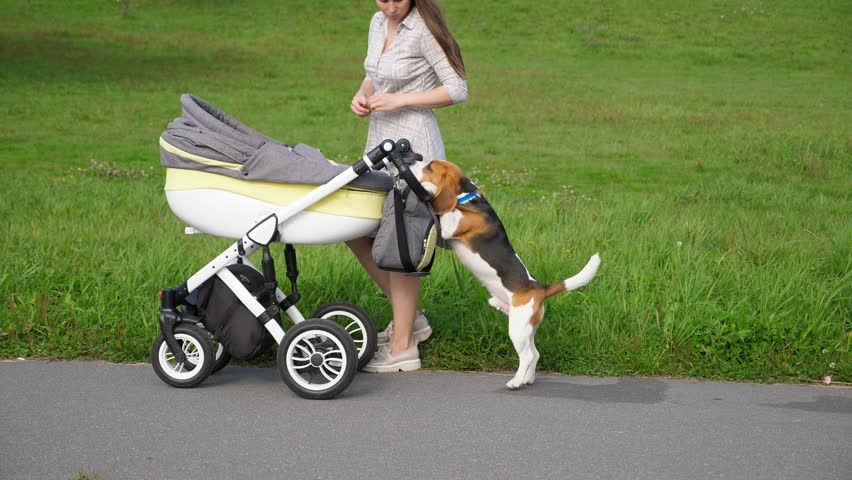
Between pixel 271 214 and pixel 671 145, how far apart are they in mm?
10280

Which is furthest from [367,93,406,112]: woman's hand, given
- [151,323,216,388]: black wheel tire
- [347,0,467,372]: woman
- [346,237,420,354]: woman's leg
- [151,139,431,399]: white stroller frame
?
[151,323,216,388]: black wheel tire

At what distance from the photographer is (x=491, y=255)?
420cm

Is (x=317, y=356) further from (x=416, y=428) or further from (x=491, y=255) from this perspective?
(x=491, y=255)

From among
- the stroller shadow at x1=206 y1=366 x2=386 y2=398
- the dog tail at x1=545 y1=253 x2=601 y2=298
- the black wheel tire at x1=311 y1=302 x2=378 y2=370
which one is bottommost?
the stroller shadow at x1=206 y1=366 x2=386 y2=398

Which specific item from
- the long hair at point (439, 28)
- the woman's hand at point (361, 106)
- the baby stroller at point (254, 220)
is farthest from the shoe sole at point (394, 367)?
the long hair at point (439, 28)

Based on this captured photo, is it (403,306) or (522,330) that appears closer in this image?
(522,330)

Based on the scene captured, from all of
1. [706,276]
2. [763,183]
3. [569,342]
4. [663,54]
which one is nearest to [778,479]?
[569,342]

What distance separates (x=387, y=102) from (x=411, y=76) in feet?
0.67

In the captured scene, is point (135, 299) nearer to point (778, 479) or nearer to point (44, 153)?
point (778, 479)

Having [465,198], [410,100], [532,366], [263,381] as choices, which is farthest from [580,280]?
[263,381]

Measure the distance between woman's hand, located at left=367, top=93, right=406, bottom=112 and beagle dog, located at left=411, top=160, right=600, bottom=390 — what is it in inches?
14.3

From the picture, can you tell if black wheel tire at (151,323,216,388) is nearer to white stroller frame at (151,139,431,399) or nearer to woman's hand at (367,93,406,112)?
white stroller frame at (151,139,431,399)

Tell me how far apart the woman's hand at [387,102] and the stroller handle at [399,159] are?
40 cm

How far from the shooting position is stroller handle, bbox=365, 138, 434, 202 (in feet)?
13.1
